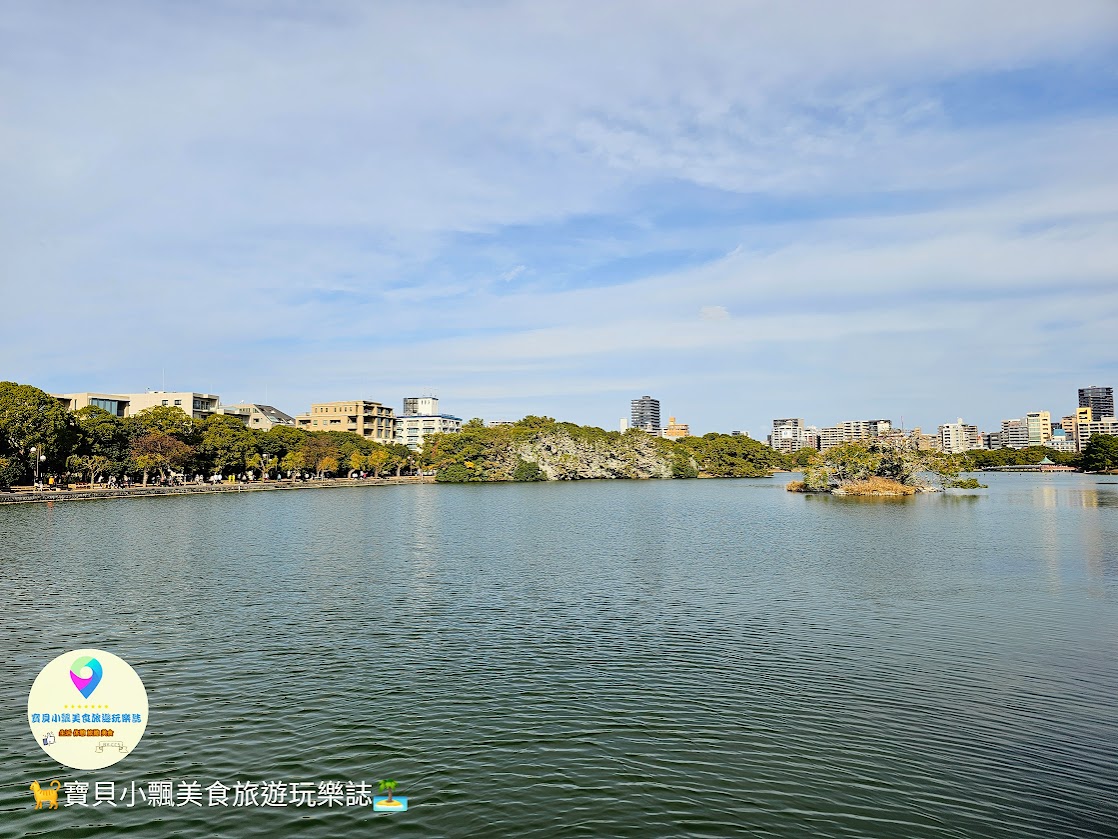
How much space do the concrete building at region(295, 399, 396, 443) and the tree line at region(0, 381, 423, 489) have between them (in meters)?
38.4

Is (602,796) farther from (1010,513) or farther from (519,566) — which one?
(1010,513)

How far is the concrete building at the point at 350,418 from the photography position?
182 metres

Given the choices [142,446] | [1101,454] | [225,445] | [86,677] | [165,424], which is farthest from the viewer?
[1101,454]

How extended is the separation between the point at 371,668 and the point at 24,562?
82.3 feet

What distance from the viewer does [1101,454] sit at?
155125 mm

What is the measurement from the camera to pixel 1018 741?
12.9 m

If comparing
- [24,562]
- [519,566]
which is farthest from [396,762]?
[24,562]

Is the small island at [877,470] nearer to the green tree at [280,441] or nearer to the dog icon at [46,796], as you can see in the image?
the dog icon at [46,796]

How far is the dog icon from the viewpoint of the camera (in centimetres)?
1091

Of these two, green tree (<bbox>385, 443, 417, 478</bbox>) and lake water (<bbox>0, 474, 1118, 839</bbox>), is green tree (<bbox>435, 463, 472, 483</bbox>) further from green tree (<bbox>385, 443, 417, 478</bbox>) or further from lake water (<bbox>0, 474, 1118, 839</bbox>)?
lake water (<bbox>0, 474, 1118, 839</bbox>)

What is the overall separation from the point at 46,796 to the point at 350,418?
6949 inches

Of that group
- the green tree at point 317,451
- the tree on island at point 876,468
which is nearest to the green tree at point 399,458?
the green tree at point 317,451

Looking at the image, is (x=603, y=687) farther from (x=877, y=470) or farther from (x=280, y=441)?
(x=280, y=441)

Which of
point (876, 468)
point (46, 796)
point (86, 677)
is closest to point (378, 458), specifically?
point (876, 468)
